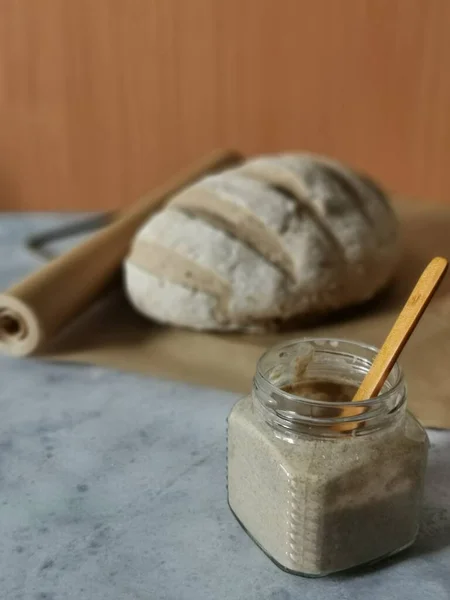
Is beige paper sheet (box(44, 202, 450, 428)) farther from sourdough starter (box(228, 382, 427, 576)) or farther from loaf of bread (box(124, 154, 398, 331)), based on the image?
sourdough starter (box(228, 382, 427, 576))

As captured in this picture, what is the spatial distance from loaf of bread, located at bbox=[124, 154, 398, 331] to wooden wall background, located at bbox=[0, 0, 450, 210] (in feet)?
1.49

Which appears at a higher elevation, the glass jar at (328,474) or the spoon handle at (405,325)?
the spoon handle at (405,325)

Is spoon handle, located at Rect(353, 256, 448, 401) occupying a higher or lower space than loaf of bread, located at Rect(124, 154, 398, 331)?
higher

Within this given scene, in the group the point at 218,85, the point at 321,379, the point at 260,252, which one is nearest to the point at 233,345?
the point at 260,252

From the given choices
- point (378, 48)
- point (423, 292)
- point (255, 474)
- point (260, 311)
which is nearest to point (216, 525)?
point (255, 474)

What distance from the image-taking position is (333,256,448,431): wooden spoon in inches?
21.6

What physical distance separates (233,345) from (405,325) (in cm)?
44

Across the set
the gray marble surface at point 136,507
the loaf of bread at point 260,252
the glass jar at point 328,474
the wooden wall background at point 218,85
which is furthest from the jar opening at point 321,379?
the wooden wall background at point 218,85

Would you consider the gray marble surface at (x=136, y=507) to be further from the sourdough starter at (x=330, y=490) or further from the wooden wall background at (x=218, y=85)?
the wooden wall background at (x=218, y=85)

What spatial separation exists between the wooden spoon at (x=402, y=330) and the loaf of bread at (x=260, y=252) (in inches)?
16.3

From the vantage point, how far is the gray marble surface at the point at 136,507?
57 centimetres

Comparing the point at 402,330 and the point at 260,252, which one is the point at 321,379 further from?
the point at 260,252

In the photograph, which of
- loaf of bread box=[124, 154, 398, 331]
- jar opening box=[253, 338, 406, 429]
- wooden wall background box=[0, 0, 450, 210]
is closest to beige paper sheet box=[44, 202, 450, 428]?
loaf of bread box=[124, 154, 398, 331]

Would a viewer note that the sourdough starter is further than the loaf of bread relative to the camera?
No
